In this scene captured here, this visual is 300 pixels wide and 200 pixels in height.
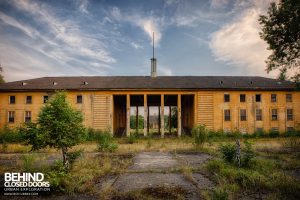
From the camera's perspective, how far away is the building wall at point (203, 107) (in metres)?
27.0

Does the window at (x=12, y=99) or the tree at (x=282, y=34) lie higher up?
the tree at (x=282, y=34)

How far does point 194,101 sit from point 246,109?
6683 mm

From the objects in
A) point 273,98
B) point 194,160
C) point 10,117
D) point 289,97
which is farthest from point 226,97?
point 10,117

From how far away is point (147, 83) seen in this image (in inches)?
1123

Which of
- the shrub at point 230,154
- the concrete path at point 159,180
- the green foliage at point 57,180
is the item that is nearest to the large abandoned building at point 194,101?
the shrub at point 230,154

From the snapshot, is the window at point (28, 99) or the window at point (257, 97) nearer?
the window at point (28, 99)

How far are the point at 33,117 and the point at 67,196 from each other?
23.6m

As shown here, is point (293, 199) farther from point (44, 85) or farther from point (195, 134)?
point (44, 85)

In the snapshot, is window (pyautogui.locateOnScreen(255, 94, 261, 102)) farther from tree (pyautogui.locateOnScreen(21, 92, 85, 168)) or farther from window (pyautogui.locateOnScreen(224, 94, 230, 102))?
tree (pyautogui.locateOnScreen(21, 92, 85, 168))

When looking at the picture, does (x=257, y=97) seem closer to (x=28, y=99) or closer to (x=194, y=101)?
(x=194, y=101)

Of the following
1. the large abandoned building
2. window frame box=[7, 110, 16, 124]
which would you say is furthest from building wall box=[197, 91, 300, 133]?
window frame box=[7, 110, 16, 124]

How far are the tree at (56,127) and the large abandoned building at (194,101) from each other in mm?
17550

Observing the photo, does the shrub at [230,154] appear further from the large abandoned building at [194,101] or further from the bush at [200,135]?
the large abandoned building at [194,101]

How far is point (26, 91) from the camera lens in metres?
27.1
